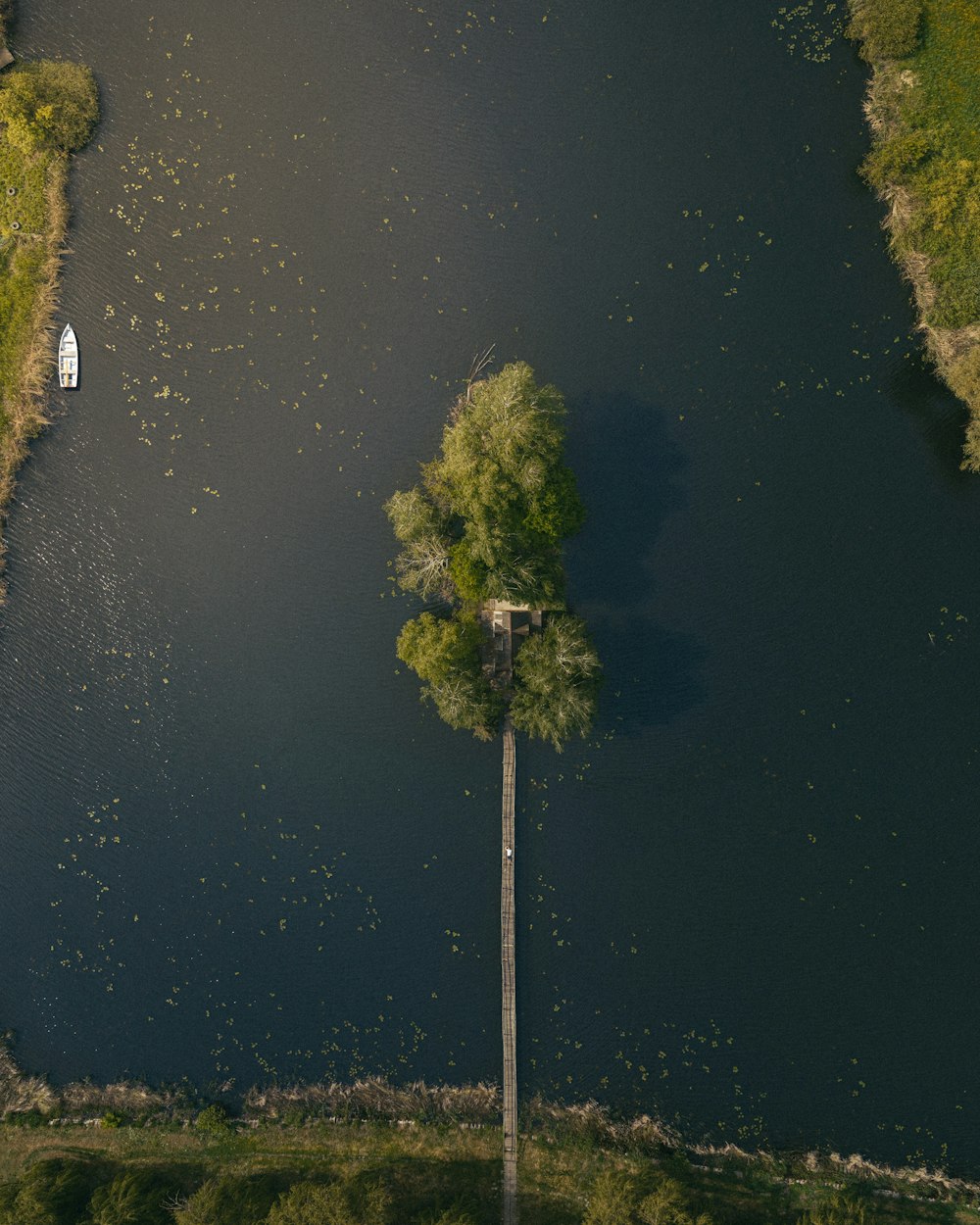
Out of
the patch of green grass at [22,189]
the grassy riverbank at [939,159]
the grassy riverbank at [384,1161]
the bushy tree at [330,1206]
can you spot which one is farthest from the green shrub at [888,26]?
the bushy tree at [330,1206]

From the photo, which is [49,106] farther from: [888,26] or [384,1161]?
[384,1161]

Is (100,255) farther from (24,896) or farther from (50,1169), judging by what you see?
(50,1169)

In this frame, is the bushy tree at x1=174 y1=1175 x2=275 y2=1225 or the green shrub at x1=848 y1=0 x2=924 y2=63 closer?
the bushy tree at x1=174 y1=1175 x2=275 y2=1225

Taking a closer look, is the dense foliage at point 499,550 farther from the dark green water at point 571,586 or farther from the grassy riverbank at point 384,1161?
the grassy riverbank at point 384,1161

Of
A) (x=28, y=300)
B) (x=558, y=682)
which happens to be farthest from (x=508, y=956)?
(x=28, y=300)

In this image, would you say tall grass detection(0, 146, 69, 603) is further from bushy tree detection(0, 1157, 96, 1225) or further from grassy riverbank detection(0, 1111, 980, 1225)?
grassy riverbank detection(0, 1111, 980, 1225)

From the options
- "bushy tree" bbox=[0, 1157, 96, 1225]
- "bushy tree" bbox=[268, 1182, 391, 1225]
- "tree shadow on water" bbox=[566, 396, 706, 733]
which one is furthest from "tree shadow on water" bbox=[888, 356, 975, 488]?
"bushy tree" bbox=[0, 1157, 96, 1225]
